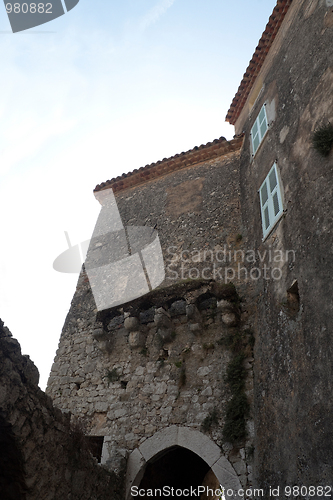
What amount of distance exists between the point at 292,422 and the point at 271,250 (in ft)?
9.34

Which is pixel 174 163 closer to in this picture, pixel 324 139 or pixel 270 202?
pixel 270 202

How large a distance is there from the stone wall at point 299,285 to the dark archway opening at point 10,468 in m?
3.22

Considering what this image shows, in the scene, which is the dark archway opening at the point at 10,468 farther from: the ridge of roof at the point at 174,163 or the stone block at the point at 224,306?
the ridge of roof at the point at 174,163

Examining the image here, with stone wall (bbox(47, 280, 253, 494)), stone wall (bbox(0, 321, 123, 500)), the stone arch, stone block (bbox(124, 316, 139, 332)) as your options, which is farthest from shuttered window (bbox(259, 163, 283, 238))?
stone wall (bbox(0, 321, 123, 500))

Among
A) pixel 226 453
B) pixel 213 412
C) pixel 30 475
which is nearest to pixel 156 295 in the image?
pixel 213 412

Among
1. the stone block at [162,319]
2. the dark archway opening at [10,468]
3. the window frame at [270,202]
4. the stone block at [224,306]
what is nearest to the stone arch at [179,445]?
the stone block at [162,319]

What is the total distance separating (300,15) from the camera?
714cm

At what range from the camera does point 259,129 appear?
817cm

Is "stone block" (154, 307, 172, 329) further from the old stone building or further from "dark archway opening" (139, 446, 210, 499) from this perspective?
"dark archway opening" (139, 446, 210, 499)

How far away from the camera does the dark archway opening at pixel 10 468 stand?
12.3 feet

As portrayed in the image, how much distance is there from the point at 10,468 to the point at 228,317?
167 inches

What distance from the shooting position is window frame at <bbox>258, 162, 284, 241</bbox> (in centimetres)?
632

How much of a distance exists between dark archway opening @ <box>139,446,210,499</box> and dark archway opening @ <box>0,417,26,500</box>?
2987 millimetres

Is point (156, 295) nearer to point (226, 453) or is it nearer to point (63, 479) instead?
point (226, 453)
